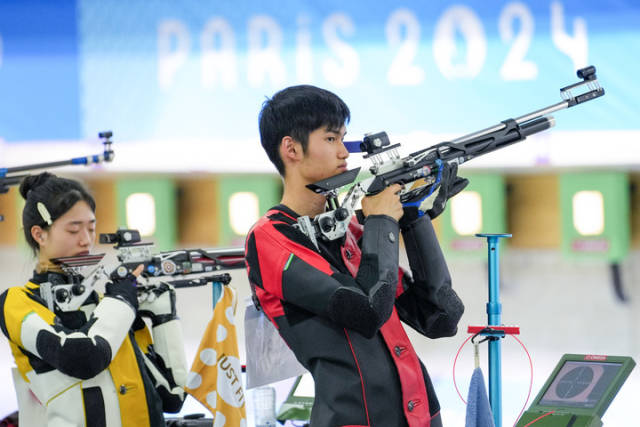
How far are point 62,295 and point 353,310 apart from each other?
0.92m

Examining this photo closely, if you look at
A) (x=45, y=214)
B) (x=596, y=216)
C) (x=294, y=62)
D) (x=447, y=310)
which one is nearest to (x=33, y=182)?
(x=45, y=214)

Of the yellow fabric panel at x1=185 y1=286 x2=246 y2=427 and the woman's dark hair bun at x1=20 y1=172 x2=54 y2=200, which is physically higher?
the woman's dark hair bun at x1=20 y1=172 x2=54 y2=200

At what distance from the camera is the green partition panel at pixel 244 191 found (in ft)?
14.0

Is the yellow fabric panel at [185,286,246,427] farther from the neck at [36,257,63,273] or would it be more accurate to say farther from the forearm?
the forearm

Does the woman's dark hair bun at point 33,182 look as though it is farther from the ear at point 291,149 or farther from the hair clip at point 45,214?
the ear at point 291,149

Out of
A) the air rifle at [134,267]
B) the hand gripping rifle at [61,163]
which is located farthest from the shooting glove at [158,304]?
the hand gripping rifle at [61,163]

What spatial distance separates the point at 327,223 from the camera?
1384mm

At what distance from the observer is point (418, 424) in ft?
4.29

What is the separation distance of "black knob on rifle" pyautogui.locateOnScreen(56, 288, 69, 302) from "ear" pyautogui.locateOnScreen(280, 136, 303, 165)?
754 millimetres

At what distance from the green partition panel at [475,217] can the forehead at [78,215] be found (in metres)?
2.33

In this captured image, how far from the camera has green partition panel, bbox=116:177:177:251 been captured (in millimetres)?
4332

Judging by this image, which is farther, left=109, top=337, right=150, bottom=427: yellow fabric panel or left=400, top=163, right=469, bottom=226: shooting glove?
left=109, top=337, right=150, bottom=427: yellow fabric panel

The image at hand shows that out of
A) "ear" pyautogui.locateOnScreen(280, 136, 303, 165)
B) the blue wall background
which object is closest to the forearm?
"ear" pyautogui.locateOnScreen(280, 136, 303, 165)

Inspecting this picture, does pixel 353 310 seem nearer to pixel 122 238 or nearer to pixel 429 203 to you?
pixel 429 203
